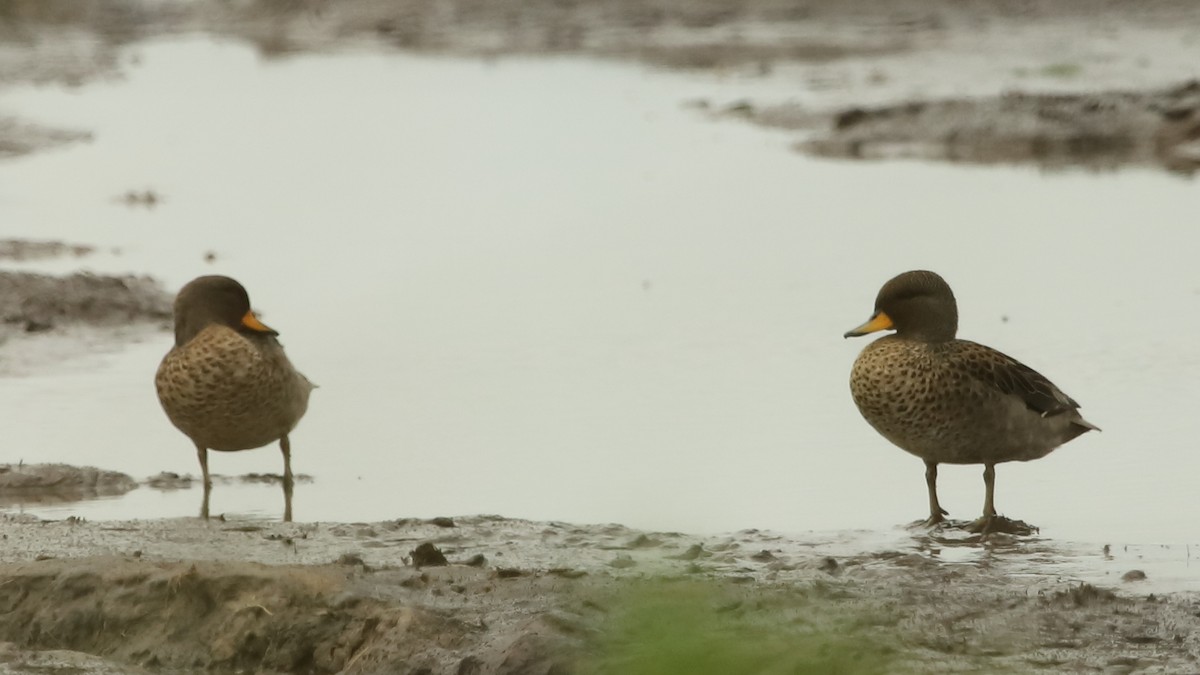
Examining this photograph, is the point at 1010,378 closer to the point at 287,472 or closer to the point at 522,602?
the point at 522,602

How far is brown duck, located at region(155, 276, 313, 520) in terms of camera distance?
6.88 meters

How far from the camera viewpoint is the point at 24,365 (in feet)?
31.1

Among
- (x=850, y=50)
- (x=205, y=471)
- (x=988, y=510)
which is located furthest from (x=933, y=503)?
(x=850, y=50)

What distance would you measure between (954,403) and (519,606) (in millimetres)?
1880

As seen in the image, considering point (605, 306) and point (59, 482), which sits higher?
point (605, 306)

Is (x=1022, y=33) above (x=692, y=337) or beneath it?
above

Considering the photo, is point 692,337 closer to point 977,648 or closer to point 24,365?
point 24,365

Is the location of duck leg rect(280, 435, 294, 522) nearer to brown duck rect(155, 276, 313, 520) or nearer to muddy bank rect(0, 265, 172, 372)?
brown duck rect(155, 276, 313, 520)

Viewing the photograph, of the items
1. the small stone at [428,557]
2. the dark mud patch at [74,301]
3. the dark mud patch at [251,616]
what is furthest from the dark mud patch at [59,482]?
the dark mud patch at [74,301]

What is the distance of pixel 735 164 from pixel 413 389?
7699 millimetres

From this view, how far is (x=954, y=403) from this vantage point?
20.7ft

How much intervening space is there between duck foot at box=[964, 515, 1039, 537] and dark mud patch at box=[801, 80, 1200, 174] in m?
9.40

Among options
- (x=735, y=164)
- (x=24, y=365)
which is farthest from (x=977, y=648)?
(x=735, y=164)

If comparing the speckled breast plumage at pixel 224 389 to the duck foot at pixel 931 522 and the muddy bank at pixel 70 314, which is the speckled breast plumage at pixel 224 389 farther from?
the muddy bank at pixel 70 314
